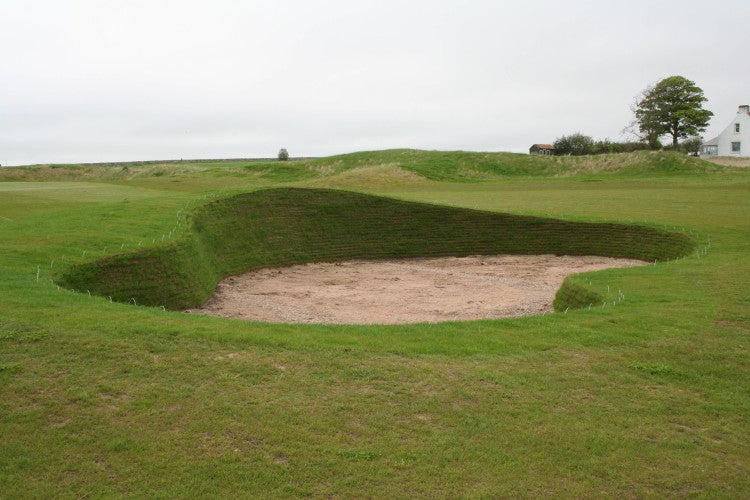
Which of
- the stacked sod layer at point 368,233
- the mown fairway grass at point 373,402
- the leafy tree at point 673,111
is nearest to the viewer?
the mown fairway grass at point 373,402

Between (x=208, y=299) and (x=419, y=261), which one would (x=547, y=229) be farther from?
(x=208, y=299)

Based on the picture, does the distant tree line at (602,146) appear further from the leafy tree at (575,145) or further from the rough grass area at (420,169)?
the rough grass area at (420,169)

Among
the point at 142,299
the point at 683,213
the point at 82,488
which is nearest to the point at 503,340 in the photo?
the point at 82,488

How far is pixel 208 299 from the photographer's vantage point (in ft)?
67.2

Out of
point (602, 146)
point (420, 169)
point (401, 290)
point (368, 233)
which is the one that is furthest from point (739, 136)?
point (401, 290)

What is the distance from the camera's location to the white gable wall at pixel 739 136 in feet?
299

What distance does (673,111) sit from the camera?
92.1 meters

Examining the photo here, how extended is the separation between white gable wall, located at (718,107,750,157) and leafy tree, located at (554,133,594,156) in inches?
741

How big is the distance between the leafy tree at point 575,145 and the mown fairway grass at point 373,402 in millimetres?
85401

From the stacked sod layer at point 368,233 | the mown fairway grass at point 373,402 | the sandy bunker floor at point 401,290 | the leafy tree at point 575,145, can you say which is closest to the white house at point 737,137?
the leafy tree at point 575,145

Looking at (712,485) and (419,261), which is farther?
(419,261)

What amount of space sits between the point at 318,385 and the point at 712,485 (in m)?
4.62

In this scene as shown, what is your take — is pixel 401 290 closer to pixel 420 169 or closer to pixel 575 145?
pixel 420 169

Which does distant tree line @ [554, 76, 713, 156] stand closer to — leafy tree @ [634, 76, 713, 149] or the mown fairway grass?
leafy tree @ [634, 76, 713, 149]
